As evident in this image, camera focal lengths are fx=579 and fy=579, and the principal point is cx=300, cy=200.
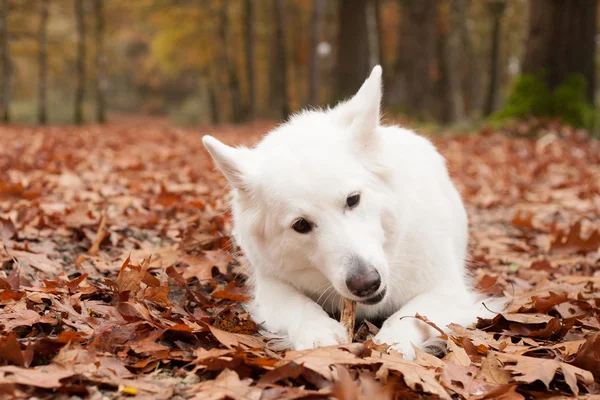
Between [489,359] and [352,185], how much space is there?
40.7 inches

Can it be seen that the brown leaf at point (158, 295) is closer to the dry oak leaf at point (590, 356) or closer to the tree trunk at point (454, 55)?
the dry oak leaf at point (590, 356)

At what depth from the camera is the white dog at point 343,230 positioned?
2.85m

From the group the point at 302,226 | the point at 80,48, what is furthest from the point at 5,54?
the point at 302,226

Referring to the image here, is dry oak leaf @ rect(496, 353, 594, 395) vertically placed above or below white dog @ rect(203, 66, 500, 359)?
below

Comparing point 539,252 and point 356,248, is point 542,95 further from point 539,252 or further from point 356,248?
point 356,248

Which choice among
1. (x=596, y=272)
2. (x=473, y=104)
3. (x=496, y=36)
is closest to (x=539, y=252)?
(x=596, y=272)

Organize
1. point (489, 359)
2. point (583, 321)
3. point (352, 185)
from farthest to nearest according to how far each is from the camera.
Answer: point (583, 321) → point (352, 185) → point (489, 359)

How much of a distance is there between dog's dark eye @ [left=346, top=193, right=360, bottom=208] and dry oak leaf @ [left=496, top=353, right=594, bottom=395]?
3.38 ft

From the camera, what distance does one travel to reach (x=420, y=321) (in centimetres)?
301

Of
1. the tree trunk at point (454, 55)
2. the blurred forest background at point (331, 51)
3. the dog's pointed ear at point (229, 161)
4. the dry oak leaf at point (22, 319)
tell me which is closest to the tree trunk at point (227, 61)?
the blurred forest background at point (331, 51)

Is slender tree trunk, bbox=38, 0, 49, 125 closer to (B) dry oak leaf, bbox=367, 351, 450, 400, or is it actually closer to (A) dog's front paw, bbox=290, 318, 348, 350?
(A) dog's front paw, bbox=290, 318, 348, 350

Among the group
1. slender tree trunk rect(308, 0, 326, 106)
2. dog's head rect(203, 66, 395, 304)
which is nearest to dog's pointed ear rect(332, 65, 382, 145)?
dog's head rect(203, 66, 395, 304)

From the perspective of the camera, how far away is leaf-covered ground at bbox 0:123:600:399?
2.33m

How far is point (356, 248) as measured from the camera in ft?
9.09
